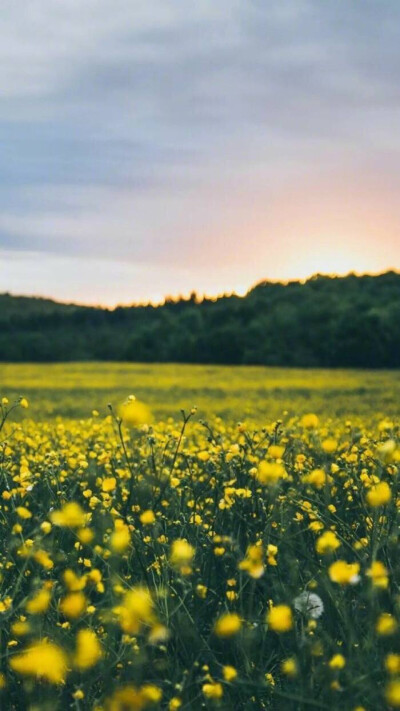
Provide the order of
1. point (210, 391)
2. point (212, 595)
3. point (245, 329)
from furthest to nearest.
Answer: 1. point (245, 329)
2. point (210, 391)
3. point (212, 595)

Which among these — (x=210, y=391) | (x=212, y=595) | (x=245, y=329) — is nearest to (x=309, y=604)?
(x=212, y=595)

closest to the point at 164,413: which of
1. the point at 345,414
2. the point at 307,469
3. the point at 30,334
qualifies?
the point at 345,414

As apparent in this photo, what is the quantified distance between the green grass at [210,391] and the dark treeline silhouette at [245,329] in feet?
26.9

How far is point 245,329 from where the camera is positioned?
40969mm

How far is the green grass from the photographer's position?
1499cm

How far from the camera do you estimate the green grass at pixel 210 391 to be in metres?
15.0

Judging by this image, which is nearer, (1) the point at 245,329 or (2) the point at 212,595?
(2) the point at 212,595

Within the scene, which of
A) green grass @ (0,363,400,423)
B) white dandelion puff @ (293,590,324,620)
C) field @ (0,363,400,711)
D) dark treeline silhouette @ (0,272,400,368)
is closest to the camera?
field @ (0,363,400,711)

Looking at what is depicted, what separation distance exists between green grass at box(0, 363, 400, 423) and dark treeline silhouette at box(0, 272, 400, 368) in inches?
323

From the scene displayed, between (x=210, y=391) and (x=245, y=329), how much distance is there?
20.7m

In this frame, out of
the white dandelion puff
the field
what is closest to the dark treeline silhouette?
the field

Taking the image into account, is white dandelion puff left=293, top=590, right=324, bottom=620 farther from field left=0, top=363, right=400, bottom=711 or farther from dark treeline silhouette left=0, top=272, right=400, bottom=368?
dark treeline silhouette left=0, top=272, right=400, bottom=368

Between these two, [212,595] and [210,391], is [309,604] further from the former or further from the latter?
[210,391]

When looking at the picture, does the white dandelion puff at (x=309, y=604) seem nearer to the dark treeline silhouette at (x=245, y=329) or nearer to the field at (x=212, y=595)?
the field at (x=212, y=595)
